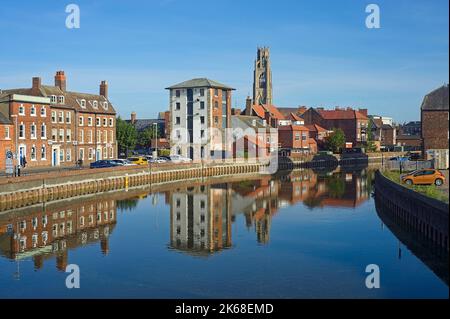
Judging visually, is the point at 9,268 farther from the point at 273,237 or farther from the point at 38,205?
the point at 38,205

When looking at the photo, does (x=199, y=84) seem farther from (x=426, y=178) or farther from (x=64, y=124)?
(x=426, y=178)

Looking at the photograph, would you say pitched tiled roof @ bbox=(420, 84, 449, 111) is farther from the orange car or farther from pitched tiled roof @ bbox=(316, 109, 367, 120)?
pitched tiled roof @ bbox=(316, 109, 367, 120)

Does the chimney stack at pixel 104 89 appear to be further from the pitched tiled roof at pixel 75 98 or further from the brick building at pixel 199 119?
the brick building at pixel 199 119

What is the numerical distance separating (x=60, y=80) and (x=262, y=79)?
4282 inches

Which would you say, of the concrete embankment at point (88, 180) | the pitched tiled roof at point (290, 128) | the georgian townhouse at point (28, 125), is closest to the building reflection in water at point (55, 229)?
the concrete embankment at point (88, 180)

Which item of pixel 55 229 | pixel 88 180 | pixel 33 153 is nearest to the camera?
pixel 55 229

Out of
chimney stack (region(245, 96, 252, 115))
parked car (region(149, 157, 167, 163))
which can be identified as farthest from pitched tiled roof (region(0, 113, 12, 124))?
chimney stack (region(245, 96, 252, 115))

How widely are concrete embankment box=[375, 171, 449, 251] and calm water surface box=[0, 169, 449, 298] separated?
108 cm

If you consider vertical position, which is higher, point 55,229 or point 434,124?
point 434,124

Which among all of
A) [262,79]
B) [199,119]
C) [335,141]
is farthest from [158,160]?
[262,79]

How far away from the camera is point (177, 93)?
106 metres

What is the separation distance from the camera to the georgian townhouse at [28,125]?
7038 centimetres

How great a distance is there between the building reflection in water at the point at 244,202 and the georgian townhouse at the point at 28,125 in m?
19.1

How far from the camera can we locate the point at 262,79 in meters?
189
